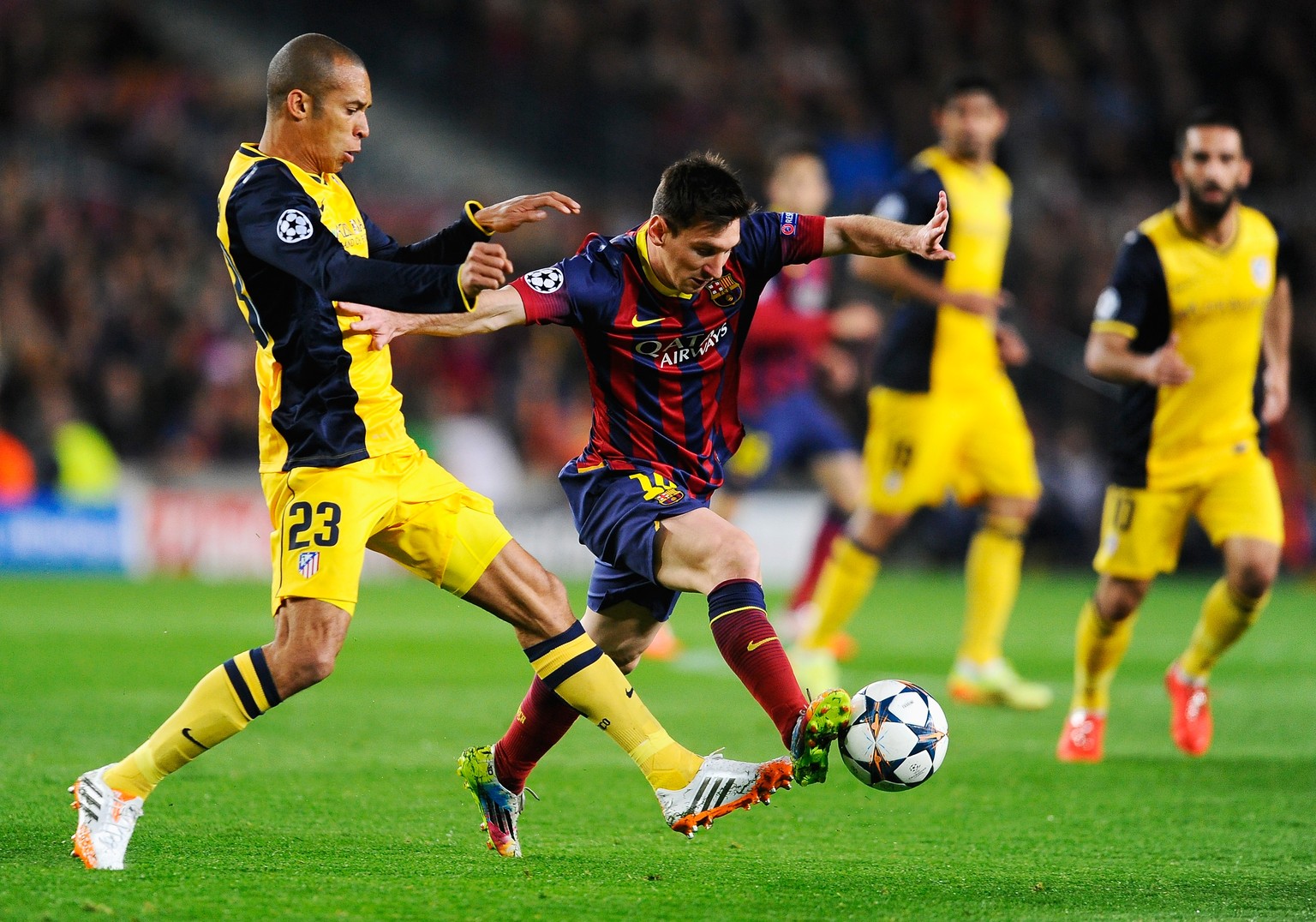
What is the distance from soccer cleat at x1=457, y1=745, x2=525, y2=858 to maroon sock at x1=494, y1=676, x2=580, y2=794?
97 millimetres

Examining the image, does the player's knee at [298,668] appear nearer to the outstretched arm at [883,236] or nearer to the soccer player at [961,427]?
the outstretched arm at [883,236]

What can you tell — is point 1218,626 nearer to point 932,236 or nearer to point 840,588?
point 840,588

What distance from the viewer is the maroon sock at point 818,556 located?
1024 cm

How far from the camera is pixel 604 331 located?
469 centimetres

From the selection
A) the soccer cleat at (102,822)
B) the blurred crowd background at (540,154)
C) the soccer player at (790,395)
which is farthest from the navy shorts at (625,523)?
the blurred crowd background at (540,154)

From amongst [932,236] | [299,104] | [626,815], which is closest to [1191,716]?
[626,815]

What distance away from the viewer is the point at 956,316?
8109 millimetres

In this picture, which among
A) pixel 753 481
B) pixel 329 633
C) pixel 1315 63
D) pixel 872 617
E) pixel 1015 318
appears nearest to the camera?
pixel 329 633

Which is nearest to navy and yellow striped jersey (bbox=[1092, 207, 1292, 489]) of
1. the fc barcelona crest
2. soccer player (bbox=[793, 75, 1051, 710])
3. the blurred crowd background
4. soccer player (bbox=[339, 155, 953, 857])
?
soccer player (bbox=[793, 75, 1051, 710])

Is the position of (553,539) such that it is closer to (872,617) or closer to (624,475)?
(872,617)

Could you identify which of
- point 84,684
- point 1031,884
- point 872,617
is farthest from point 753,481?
point 1031,884

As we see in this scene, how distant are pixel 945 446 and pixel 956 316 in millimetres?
673

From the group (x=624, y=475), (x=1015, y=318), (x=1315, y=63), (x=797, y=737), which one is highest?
(x=1315, y=63)

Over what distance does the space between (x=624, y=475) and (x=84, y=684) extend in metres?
4.51
